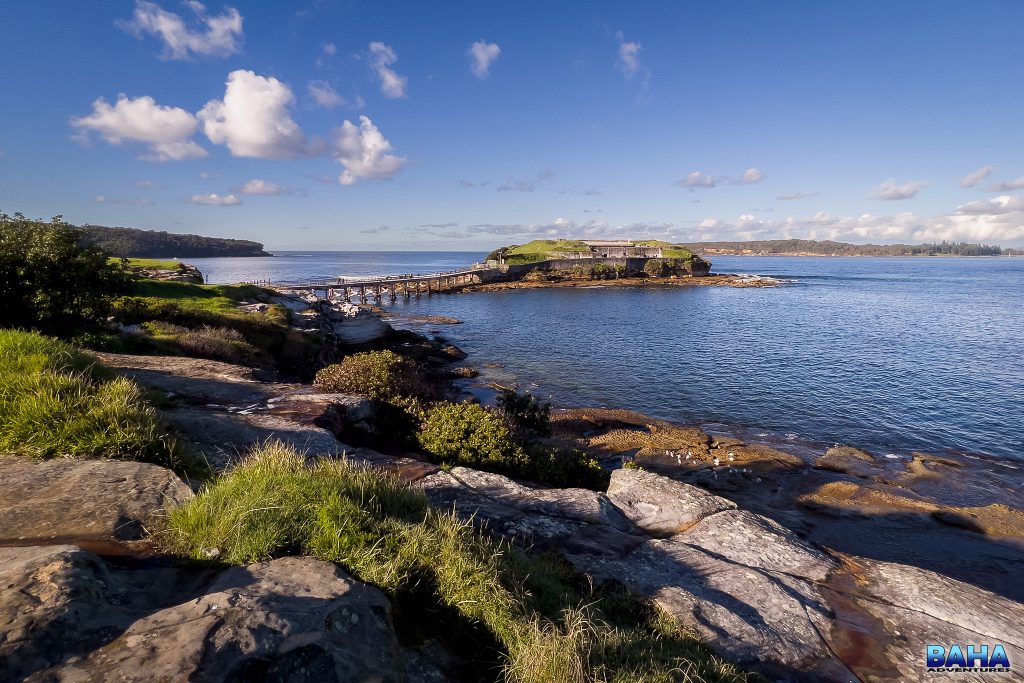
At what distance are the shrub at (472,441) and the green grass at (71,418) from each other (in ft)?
20.7

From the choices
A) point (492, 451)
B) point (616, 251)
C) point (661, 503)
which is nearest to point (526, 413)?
point (492, 451)

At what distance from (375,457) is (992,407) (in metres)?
32.8

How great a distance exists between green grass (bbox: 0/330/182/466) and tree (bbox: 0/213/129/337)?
9585 mm

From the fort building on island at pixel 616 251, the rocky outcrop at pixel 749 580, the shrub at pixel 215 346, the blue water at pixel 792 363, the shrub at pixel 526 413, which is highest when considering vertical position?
the fort building on island at pixel 616 251

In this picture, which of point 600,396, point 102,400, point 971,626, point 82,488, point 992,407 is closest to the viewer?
point 82,488

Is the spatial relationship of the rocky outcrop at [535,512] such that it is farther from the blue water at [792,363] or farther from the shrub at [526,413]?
the blue water at [792,363]

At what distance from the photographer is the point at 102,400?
685 cm

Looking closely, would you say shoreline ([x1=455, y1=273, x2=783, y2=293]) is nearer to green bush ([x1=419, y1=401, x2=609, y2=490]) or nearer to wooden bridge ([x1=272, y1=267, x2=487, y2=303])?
wooden bridge ([x1=272, y1=267, x2=487, y2=303])

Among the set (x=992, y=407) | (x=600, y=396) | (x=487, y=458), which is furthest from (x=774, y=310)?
(x=487, y=458)

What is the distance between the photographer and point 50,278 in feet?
49.2

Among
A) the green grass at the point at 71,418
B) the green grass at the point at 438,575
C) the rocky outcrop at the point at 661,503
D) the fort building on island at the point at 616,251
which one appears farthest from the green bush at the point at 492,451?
the fort building on island at the point at 616,251

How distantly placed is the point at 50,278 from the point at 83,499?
14.2 meters

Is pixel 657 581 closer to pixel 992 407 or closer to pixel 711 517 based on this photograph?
pixel 711 517

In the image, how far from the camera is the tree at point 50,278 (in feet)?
47.2
